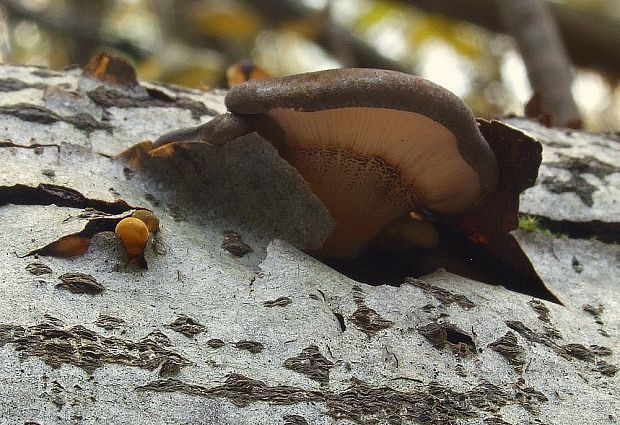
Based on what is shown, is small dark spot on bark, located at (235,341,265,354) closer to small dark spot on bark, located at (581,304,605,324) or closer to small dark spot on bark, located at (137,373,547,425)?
small dark spot on bark, located at (137,373,547,425)

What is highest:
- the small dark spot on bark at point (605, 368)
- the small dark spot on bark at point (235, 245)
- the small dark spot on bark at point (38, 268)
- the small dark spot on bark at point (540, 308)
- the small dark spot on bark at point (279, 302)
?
the small dark spot on bark at point (540, 308)

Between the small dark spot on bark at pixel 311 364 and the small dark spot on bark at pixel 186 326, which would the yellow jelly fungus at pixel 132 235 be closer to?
the small dark spot on bark at pixel 186 326

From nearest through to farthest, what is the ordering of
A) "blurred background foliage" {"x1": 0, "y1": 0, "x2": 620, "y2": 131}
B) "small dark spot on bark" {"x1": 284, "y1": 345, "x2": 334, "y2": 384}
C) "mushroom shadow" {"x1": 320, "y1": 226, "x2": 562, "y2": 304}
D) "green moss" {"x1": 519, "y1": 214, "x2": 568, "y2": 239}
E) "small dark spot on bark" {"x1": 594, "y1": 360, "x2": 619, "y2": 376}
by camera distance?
"small dark spot on bark" {"x1": 284, "y1": 345, "x2": 334, "y2": 384}
"small dark spot on bark" {"x1": 594, "y1": 360, "x2": 619, "y2": 376}
"mushroom shadow" {"x1": 320, "y1": 226, "x2": 562, "y2": 304}
"green moss" {"x1": 519, "y1": 214, "x2": 568, "y2": 239}
"blurred background foliage" {"x1": 0, "y1": 0, "x2": 620, "y2": 131}

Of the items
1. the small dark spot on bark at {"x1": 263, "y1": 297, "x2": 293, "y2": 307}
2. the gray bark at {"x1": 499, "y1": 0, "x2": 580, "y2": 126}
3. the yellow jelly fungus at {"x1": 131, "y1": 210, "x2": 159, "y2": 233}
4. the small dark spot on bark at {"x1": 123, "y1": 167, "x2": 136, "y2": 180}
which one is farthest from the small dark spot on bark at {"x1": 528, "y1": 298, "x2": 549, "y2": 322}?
the gray bark at {"x1": 499, "y1": 0, "x2": 580, "y2": 126}

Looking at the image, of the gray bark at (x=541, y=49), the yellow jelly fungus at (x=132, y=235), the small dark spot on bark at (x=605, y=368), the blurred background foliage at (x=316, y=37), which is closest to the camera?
the yellow jelly fungus at (x=132, y=235)

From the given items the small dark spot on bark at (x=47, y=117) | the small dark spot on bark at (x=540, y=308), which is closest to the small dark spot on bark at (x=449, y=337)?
the small dark spot on bark at (x=540, y=308)
